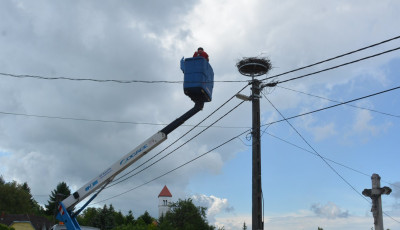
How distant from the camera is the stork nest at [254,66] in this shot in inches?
600

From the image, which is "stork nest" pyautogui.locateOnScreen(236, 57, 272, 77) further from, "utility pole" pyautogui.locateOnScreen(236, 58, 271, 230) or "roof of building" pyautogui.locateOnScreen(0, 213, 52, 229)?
"roof of building" pyautogui.locateOnScreen(0, 213, 52, 229)

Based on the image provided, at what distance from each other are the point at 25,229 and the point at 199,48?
51.7 metres

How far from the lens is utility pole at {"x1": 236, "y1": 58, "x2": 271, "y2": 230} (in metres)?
13.0

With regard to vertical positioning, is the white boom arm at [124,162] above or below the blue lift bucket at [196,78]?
below

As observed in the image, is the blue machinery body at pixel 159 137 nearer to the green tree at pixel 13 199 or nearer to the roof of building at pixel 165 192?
the green tree at pixel 13 199

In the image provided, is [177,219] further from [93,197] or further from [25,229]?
[93,197]

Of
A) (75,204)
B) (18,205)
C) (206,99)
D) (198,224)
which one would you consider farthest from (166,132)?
(18,205)

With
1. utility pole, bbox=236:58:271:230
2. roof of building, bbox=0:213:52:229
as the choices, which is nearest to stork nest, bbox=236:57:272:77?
utility pole, bbox=236:58:271:230

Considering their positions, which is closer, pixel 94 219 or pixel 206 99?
pixel 206 99

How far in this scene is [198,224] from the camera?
53.5 meters

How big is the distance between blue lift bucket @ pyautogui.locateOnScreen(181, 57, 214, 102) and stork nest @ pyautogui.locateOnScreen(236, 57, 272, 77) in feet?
8.87

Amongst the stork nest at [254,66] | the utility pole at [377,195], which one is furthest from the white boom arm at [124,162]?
the utility pole at [377,195]

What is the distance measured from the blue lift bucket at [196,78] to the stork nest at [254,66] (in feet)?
8.87

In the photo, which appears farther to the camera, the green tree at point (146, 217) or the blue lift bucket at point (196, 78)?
the green tree at point (146, 217)
